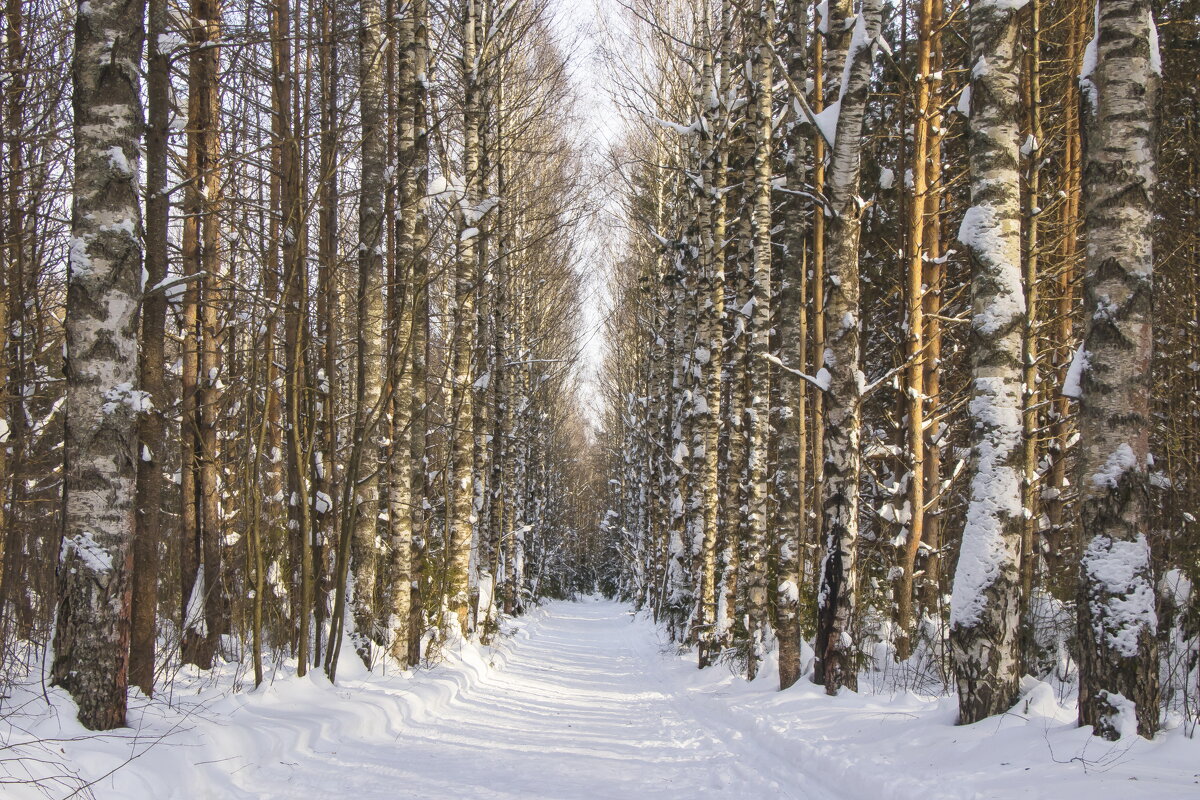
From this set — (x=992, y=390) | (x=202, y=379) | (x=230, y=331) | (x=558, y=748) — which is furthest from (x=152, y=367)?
(x=992, y=390)

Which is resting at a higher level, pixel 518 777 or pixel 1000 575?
pixel 1000 575

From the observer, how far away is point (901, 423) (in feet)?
40.3

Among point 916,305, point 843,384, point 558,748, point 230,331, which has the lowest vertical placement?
point 558,748

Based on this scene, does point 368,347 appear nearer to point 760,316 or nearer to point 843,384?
point 760,316

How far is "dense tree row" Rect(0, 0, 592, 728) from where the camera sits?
4.98 m

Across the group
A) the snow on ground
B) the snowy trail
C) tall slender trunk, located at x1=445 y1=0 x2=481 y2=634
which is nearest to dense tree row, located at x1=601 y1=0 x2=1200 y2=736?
the snow on ground

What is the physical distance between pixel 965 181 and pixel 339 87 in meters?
11.7

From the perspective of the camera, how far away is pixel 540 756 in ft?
20.8

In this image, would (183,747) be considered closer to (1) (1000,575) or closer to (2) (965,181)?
(1) (1000,575)

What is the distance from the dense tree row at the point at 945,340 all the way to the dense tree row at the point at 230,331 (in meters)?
3.98

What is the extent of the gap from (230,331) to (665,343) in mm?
12522

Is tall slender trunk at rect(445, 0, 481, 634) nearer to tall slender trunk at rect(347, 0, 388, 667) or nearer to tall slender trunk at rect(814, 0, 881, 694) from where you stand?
tall slender trunk at rect(347, 0, 388, 667)

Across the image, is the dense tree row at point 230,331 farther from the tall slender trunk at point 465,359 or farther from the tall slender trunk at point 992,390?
the tall slender trunk at point 992,390

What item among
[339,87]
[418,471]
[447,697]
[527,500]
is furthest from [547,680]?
[527,500]
